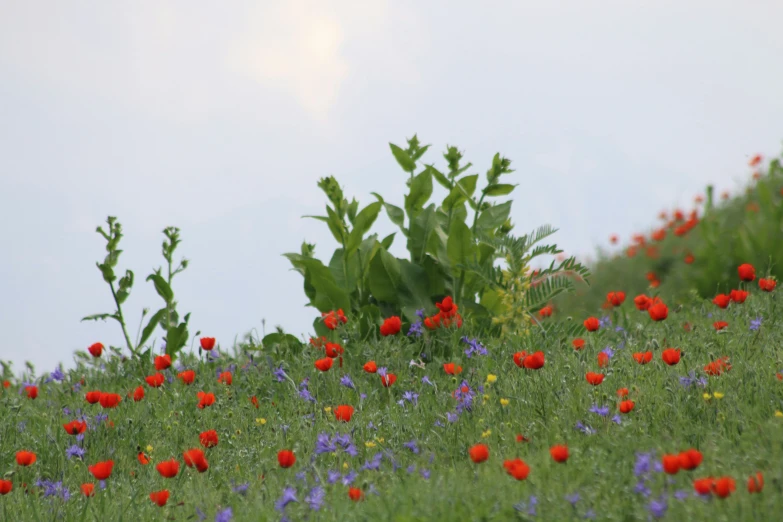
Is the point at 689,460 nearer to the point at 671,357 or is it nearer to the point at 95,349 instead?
the point at 671,357

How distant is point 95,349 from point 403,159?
275 centimetres

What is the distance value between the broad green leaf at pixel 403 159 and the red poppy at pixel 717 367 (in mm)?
2853

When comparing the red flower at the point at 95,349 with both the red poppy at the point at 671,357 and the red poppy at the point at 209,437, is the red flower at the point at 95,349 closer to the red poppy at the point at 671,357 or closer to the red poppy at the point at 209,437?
the red poppy at the point at 209,437

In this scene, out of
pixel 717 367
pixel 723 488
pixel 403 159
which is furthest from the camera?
pixel 403 159

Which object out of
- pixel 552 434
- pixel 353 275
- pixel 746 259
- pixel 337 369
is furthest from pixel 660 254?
pixel 552 434

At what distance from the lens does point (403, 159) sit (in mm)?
5871

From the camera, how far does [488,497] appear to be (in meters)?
2.49

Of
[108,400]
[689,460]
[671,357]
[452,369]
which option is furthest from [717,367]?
[108,400]

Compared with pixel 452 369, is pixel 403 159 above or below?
above

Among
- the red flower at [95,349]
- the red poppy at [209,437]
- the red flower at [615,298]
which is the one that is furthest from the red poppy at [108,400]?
the red flower at [615,298]

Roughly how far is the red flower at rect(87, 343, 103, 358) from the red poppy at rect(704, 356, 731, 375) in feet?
13.7

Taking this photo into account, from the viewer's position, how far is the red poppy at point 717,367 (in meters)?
3.51

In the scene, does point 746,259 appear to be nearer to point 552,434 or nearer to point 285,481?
point 552,434

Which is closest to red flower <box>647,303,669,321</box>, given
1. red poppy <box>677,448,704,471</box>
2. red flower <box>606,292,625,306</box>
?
red flower <box>606,292,625,306</box>
